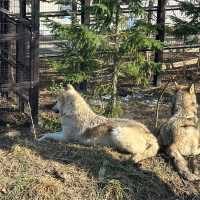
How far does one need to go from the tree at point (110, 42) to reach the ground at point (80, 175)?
1859mm

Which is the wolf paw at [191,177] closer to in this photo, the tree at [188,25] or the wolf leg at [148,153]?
the wolf leg at [148,153]

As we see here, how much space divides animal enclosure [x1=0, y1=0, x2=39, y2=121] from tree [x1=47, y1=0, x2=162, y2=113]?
0.45 m

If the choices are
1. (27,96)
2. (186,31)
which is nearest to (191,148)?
(27,96)

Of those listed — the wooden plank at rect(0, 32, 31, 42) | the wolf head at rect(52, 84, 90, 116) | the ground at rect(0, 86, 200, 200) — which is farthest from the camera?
the wooden plank at rect(0, 32, 31, 42)

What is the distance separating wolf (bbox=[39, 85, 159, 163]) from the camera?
866cm

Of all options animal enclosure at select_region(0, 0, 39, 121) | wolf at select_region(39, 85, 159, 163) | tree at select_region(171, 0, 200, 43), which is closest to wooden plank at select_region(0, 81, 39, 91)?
animal enclosure at select_region(0, 0, 39, 121)

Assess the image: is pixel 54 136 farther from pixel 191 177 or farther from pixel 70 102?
pixel 191 177

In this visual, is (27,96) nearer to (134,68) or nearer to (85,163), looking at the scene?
(134,68)

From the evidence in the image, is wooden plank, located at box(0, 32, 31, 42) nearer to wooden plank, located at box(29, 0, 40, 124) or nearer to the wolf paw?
wooden plank, located at box(29, 0, 40, 124)

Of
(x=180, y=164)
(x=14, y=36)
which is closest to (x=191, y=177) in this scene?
(x=180, y=164)

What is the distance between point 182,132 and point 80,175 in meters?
1.69

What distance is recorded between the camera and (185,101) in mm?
9086

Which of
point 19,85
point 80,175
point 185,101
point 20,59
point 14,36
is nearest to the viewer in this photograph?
point 80,175

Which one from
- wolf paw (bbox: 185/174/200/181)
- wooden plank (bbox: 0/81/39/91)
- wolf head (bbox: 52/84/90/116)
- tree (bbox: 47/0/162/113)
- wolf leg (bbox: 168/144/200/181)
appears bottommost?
wolf paw (bbox: 185/174/200/181)
